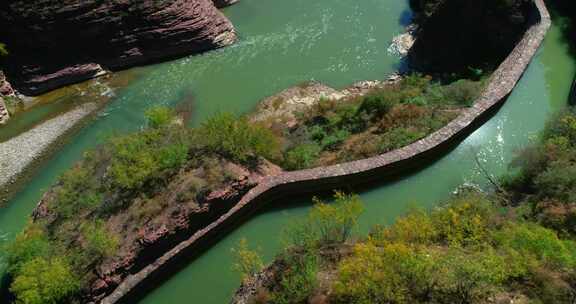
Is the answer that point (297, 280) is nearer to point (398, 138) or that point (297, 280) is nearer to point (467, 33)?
point (398, 138)

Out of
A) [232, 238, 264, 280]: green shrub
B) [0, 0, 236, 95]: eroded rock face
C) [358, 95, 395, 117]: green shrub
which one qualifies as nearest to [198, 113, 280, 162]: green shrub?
[232, 238, 264, 280]: green shrub

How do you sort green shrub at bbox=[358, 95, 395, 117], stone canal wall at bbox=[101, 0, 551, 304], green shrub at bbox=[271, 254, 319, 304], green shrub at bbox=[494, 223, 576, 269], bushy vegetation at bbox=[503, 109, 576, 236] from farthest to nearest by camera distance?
green shrub at bbox=[358, 95, 395, 117] → stone canal wall at bbox=[101, 0, 551, 304] → bushy vegetation at bbox=[503, 109, 576, 236] → green shrub at bbox=[271, 254, 319, 304] → green shrub at bbox=[494, 223, 576, 269]

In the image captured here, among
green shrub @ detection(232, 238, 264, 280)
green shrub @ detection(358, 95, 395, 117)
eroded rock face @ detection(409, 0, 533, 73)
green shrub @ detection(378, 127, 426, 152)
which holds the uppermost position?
eroded rock face @ detection(409, 0, 533, 73)

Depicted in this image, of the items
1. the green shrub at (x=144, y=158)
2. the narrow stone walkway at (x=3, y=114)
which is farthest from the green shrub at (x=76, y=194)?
the narrow stone walkway at (x=3, y=114)

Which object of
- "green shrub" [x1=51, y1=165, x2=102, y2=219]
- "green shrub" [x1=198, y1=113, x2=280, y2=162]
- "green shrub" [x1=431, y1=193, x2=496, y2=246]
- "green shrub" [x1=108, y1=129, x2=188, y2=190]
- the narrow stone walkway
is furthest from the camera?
the narrow stone walkway

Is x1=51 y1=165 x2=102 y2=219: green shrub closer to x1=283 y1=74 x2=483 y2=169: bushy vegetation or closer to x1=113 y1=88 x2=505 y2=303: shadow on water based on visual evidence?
x1=113 y1=88 x2=505 y2=303: shadow on water

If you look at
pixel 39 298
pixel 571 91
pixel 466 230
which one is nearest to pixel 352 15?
pixel 571 91

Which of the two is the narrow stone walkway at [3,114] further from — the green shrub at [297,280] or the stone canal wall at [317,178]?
the green shrub at [297,280]

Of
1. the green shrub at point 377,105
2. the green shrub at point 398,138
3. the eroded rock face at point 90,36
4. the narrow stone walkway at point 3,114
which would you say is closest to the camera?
the green shrub at point 398,138

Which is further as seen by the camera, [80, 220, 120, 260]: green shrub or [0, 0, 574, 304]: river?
[0, 0, 574, 304]: river
